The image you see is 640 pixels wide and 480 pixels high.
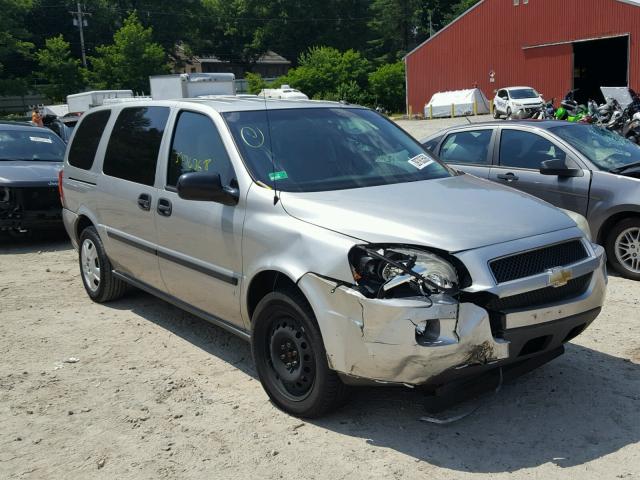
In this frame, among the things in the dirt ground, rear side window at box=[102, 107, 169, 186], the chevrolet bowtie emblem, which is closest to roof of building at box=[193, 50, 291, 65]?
rear side window at box=[102, 107, 169, 186]

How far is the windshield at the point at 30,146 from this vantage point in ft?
33.8

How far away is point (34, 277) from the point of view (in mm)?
7773

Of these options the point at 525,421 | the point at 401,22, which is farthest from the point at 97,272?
the point at 401,22

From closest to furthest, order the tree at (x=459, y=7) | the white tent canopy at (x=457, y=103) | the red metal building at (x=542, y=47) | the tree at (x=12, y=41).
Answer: the red metal building at (x=542, y=47), the white tent canopy at (x=457, y=103), the tree at (x=12, y=41), the tree at (x=459, y=7)

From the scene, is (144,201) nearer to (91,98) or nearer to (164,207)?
(164,207)

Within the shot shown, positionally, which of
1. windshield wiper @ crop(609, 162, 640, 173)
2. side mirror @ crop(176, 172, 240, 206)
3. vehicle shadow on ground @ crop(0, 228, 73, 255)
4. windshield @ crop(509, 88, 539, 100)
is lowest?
vehicle shadow on ground @ crop(0, 228, 73, 255)

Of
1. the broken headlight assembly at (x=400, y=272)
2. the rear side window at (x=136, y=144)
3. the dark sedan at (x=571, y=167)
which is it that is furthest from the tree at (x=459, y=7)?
the broken headlight assembly at (x=400, y=272)

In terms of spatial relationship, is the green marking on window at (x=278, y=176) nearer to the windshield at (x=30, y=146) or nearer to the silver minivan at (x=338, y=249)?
the silver minivan at (x=338, y=249)

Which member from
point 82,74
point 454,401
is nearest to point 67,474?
point 454,401

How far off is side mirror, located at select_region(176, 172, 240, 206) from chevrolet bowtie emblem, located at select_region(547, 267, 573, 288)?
188 cm

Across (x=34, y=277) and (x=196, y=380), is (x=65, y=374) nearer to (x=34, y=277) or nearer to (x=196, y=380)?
(x=196, y=380)

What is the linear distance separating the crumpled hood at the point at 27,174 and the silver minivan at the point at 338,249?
425 cm

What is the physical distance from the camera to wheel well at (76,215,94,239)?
21.0ft

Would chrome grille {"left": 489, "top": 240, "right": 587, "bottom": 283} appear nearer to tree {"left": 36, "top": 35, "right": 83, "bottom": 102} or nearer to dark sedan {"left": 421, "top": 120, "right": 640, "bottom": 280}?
dark sedan {"left": 421, "top": 120, "right": 640, "bottom": 280}
